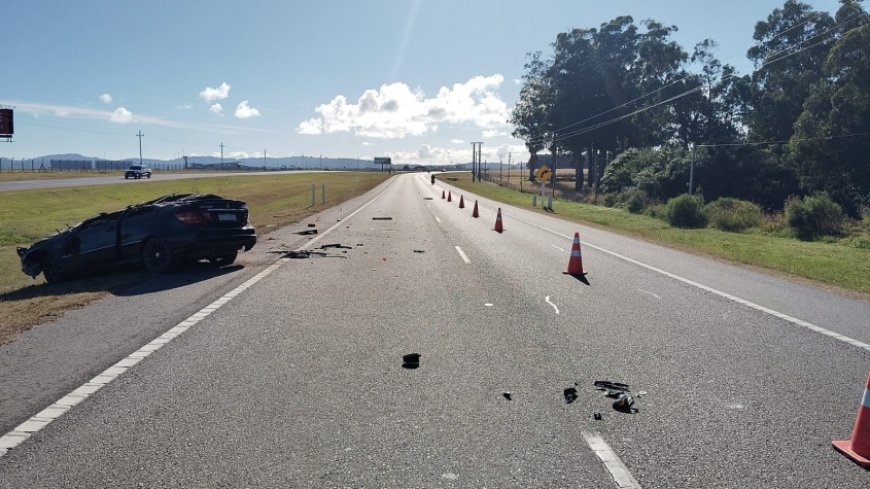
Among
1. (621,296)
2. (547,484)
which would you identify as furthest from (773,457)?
(621,296)


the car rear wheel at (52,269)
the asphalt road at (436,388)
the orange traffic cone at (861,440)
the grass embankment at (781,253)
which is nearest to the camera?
the asphalt road at (436,388)

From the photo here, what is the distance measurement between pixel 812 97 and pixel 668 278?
35.8 m

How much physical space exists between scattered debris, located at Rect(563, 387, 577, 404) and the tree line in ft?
126

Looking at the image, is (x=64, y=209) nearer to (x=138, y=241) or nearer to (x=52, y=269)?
(x=52, y=269)

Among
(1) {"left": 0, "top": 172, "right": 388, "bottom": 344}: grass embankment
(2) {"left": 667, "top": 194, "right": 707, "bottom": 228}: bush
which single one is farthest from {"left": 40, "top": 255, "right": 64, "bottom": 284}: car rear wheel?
(2) {"left": 667, "top": 194, "right": 707, "bottom": 228}: bush

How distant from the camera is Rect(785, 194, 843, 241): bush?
76.6ft

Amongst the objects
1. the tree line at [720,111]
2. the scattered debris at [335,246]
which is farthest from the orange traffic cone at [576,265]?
the tree line at [720,111]

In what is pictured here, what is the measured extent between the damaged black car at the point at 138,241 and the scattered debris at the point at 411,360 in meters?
6.35

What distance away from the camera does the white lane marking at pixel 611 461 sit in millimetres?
3369

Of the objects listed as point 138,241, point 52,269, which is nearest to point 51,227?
point 52,269

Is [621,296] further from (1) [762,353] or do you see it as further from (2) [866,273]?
(2) [866,273]

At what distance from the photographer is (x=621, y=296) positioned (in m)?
9.26

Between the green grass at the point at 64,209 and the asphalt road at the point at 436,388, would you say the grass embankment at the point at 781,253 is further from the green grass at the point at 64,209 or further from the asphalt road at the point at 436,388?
the green grass at the point at 64,209

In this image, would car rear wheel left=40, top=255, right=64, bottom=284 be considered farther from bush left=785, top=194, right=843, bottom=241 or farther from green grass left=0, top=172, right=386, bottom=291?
bush left=785, top=194, right=843, bottom=241
